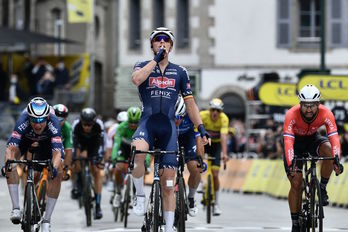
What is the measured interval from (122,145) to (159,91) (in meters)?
7.09

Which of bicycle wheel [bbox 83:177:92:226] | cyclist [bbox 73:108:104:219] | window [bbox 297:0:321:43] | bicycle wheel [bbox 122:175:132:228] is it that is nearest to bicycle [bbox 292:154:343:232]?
bicycle wheel [bbox 122:175:132:228]

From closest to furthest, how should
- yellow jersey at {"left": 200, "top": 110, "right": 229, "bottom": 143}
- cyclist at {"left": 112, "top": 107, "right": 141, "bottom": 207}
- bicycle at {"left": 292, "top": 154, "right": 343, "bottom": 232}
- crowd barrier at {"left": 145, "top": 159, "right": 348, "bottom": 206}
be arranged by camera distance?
bicycle at {"left": 292, "top": 154, "right": 343, "bottom": 232} → cyclist at {"left": 112, "top": 107, "right": 141, "bottom": 207} → yellow jersey at {"left": 200, "top": 110, "right": 229, "bottom": 143} → crowd barrier at {"left": 145, "top": 159, "right": 348, "bottom": 206}

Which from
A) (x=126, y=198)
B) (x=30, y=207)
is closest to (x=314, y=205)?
(x=30, y=207)

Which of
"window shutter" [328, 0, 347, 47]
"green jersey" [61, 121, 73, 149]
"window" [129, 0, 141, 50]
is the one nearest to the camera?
"green jersey" [61, 121, 73, 149]

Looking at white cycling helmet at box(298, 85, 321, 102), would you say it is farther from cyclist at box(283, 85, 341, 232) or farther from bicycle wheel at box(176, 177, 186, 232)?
bicycle wheel at box(176, 177, 186, 232)

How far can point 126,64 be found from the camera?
4862cm

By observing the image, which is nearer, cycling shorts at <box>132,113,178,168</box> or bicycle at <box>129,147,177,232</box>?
bicycle at <box>129,147,177,232</box>

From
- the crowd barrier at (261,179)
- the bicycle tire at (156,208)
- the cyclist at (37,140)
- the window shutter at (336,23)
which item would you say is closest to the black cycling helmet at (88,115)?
the cyclist at (37,140)

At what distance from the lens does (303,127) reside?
48.1ft

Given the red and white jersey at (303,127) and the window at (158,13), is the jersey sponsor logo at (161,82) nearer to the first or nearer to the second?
the red and white jersey at (303,127)

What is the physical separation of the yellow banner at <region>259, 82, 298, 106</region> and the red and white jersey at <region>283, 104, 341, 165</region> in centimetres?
1647

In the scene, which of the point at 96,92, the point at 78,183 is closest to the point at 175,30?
the point at 96,92

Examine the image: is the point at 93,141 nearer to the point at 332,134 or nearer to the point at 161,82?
the point at 332,134

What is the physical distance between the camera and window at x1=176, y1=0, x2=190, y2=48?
47.9 m
